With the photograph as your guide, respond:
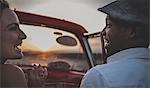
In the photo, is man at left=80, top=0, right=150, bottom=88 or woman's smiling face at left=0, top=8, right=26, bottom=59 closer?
man at left=80, top=0, right=150, bottom=88

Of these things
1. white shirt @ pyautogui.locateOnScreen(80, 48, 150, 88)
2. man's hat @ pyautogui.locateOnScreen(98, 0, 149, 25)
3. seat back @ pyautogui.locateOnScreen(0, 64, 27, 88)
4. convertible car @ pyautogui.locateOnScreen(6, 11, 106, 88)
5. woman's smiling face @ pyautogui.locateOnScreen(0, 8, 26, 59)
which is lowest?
convertible car @ pyautogui.locateOnScreen(6, 11, 106, 88)

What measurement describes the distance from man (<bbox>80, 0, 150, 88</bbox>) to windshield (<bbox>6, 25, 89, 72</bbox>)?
891 millimetres

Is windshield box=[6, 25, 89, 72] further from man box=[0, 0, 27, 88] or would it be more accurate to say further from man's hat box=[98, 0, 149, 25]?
man's hat box=[98, 0, 149, 25]

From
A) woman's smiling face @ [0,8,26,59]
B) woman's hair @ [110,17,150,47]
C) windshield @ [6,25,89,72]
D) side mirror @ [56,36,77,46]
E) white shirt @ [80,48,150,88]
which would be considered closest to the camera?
white shirt @ [80,48,150,88]

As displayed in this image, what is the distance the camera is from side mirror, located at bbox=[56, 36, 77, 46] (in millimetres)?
2287

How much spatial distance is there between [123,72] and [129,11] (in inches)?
7.4

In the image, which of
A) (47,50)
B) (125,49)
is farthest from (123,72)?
(47,50)

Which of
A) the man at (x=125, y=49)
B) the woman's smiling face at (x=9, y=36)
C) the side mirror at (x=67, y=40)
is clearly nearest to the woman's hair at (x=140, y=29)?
the man at (x=125, y=49)

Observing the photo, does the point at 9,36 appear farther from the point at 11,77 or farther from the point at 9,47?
the point at 11,77

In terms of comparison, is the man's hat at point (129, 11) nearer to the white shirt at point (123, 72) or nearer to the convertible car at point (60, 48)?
the white shirt at point (123, 72)

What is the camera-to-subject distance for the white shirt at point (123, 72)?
37.8 inches

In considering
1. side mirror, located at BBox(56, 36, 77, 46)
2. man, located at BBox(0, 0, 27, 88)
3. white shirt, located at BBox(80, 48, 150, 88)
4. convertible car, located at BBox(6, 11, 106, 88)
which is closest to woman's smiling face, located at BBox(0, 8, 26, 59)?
man, located at BBox(0, 0, 27, 88)

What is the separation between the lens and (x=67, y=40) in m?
2.39

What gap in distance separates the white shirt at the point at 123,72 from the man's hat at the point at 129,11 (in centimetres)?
9
